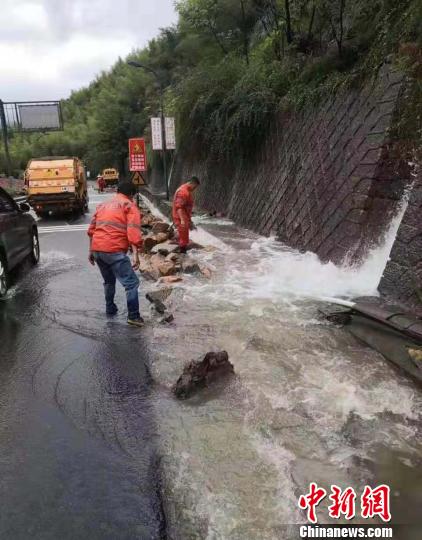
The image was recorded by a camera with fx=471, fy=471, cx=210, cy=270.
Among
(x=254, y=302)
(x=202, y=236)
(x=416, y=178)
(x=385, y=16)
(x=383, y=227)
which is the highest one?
(x=385, y=16)

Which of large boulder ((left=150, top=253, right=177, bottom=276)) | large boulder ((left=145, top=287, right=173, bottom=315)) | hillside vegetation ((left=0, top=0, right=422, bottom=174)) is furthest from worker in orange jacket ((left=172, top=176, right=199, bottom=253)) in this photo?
hillside vegetation ((left=0, top=0, right=422, bottom=174))

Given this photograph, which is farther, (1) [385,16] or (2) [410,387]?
(1) [385,16]

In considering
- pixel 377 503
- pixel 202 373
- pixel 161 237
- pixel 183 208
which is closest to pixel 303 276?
pixel 183 208

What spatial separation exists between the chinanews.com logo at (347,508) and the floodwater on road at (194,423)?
56mm

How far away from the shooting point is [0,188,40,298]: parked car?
7426 millimetres

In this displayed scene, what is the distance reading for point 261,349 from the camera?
5031mm

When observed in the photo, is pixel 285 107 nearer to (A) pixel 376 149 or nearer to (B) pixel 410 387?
(A) pixel 376 149

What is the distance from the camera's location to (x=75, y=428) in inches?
143

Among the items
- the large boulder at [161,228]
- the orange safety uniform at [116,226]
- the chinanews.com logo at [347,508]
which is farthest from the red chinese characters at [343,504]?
the large boulder at [161,228]

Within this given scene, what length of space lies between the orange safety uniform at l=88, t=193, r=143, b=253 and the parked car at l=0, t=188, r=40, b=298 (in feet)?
7.51

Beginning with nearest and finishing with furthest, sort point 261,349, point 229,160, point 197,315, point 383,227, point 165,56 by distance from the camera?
point 261,349
point 197,315
point 383,227
point 229,160
point 165,56

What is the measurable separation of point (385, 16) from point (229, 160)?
27.4ft

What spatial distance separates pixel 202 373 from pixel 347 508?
71.9 inches

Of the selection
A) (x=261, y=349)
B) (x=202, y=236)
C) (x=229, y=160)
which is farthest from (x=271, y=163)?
(x=261, y=349)
